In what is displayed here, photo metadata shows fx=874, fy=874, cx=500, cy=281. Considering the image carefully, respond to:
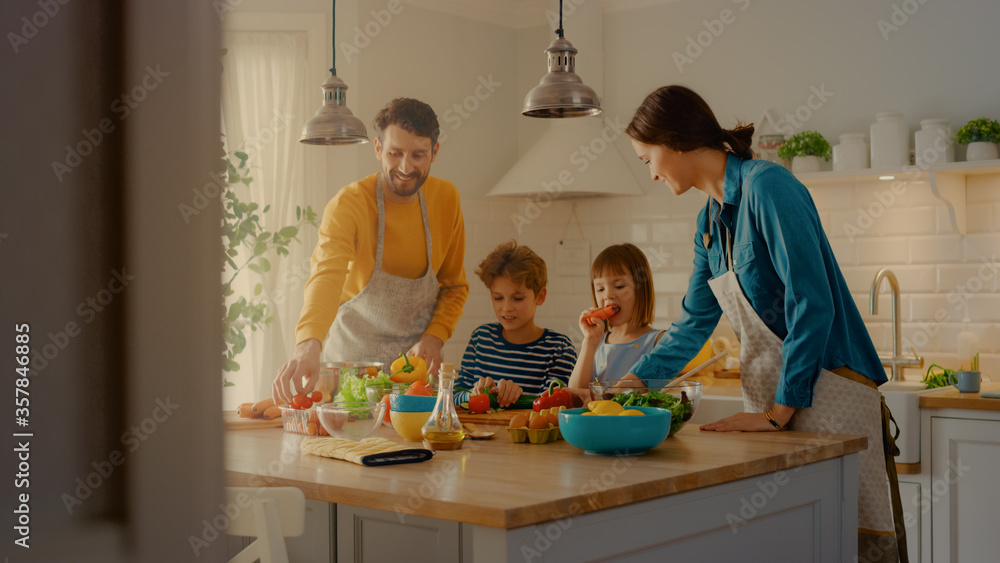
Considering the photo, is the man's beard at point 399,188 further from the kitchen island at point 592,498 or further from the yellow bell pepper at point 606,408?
the yellow bell pepper at point 606,408

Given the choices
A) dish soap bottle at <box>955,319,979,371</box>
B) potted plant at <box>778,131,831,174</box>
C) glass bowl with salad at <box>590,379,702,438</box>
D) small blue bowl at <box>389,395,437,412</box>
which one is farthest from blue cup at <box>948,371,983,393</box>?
small blue bowl at <box>389,395,437,412</box>

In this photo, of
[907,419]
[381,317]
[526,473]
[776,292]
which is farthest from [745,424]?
[381,317]

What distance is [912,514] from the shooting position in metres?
2.90

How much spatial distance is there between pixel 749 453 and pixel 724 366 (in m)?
2.24

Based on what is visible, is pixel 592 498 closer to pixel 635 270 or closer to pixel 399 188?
pixel 635 270

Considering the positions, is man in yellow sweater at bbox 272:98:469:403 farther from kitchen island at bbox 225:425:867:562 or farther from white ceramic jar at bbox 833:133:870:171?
white ceramic jar at bbox 833:133:870:171

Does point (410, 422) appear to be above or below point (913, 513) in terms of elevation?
above

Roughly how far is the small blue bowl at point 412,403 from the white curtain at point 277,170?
1.91 meters

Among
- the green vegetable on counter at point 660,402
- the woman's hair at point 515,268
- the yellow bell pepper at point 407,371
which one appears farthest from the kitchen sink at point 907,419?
the yellow bell pepper at point 407,371

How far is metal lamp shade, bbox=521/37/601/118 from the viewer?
238cm

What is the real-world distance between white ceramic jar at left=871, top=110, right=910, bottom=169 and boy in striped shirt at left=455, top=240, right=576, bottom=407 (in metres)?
1.46

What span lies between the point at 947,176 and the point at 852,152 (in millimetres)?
358

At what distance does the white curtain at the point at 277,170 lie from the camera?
3574mm

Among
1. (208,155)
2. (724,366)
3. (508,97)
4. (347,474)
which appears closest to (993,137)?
(724,366)
